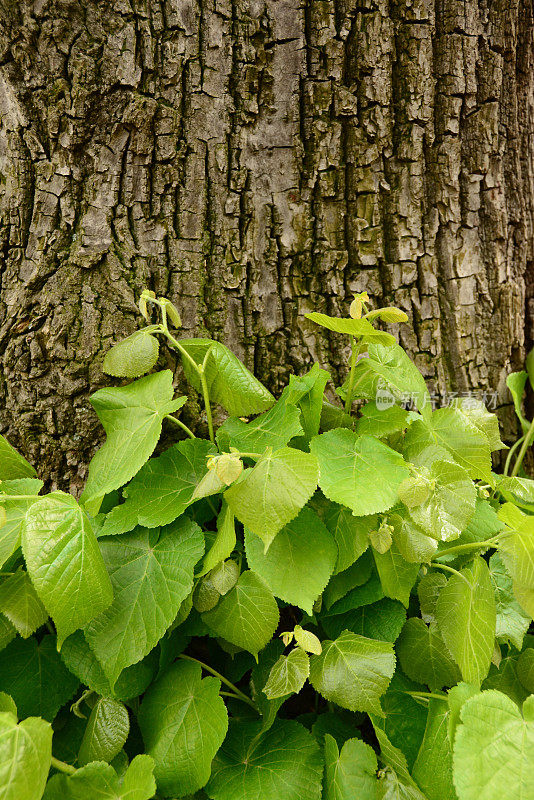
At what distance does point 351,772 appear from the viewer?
2.64 feet

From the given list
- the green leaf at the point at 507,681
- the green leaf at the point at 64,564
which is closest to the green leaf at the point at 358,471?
the green leaf at the point at 64,564

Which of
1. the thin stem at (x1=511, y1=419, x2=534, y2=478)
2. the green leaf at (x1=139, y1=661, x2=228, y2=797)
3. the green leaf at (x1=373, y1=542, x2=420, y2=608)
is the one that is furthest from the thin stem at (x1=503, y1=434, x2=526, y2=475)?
the green leaf at (x1=139, y1=661, x2=228, y2=797)

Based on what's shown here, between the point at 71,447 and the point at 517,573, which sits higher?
the point at 71,447

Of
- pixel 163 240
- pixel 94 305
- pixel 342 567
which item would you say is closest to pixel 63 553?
pixel 342 567

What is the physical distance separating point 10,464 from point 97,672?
1.42 ft

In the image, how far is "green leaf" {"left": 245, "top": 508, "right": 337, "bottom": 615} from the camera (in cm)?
78

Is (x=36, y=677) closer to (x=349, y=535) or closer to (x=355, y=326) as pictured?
(x=349, y=535)

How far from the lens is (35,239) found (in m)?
1.14

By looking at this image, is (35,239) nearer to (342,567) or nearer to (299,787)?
(342,567)

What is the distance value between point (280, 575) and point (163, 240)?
74 cm

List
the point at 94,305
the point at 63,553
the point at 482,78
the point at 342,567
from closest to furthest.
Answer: the point at 63,553 → the point at 342,567 → the point at 94,305 → the point at 482,78

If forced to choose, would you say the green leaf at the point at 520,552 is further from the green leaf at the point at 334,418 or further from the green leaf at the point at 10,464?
the green leaf at the point at 10,464

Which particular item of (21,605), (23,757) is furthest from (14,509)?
(23,757)

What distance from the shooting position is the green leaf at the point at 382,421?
997 mm
